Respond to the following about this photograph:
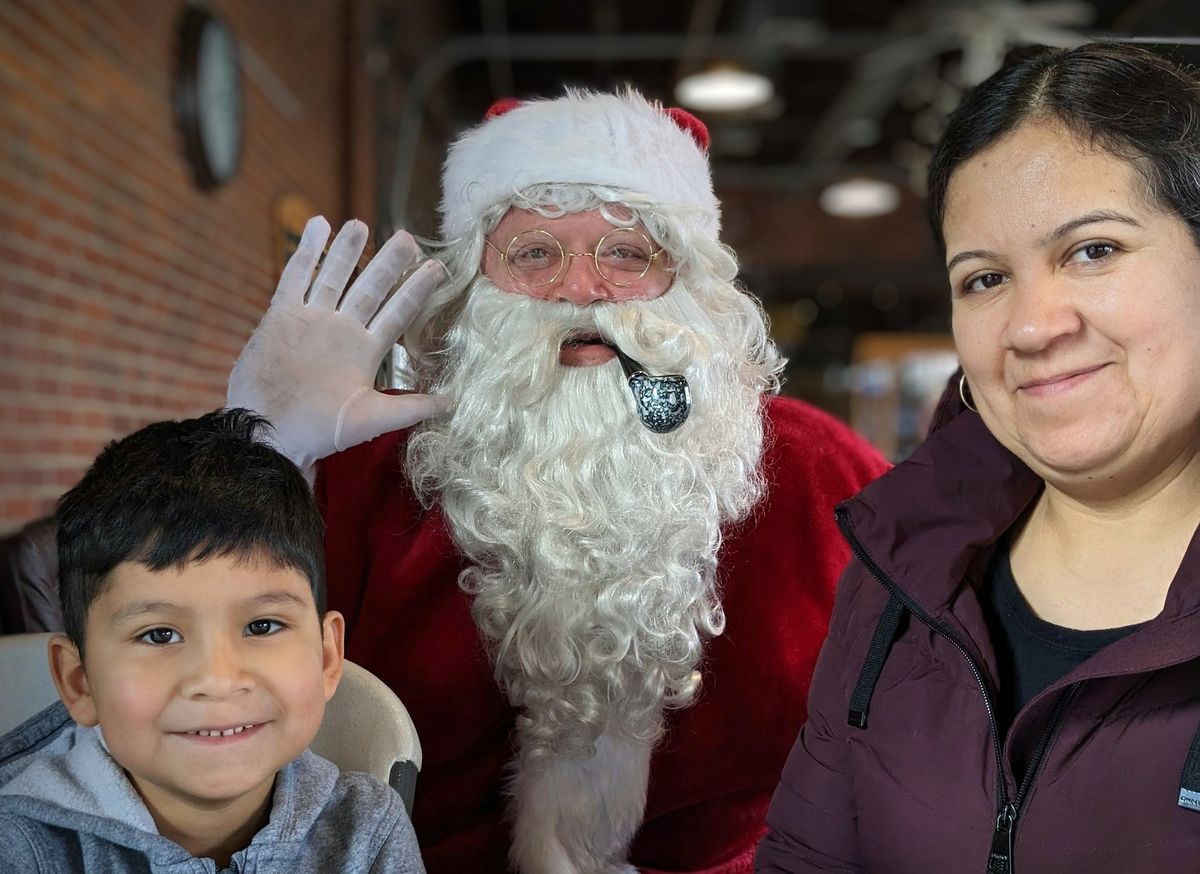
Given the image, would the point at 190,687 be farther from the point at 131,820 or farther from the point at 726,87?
the point at 726,87

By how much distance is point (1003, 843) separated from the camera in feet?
4.27

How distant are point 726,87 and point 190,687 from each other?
543 cm

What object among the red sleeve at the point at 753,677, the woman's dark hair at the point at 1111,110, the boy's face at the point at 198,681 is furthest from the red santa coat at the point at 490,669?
the woman's dark hair at the point at 1111,110

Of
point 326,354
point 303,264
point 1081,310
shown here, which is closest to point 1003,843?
point 1081,310

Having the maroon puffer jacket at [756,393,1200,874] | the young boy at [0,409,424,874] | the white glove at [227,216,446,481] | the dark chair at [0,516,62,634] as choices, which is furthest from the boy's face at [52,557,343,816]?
the dark chair at [0,516,62,634]

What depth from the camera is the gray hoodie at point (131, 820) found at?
1.25m

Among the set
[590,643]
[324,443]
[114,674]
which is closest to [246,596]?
[114,674]

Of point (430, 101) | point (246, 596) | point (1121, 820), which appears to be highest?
point (430, 101)

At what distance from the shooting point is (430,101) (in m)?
8.81

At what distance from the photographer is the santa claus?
1.92m

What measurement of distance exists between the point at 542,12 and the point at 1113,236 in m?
7.72

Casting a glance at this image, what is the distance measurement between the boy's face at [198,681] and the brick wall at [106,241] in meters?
0.89

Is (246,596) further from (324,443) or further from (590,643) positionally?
(590,643)

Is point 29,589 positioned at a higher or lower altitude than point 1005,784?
higher
